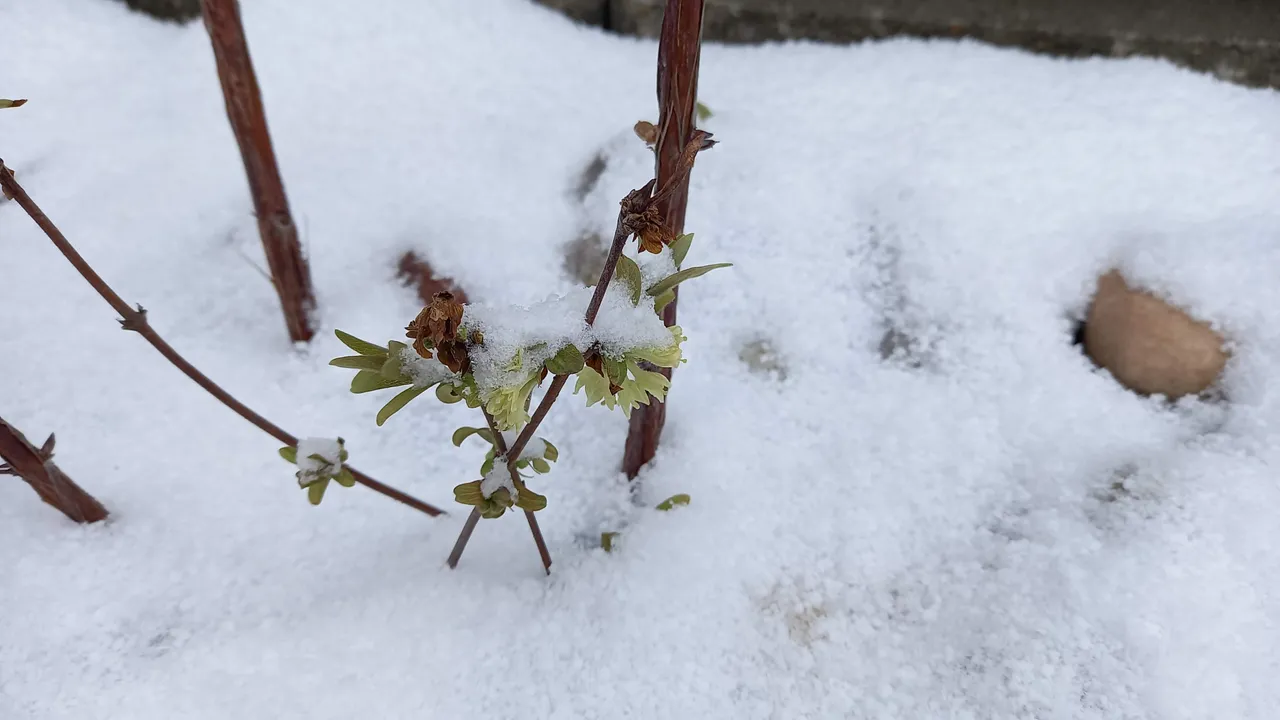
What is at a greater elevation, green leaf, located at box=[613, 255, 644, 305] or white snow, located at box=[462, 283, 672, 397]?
green leaf, located at box=[613, 255, 644, 305]

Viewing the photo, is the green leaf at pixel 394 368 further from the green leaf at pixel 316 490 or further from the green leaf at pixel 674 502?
the green leaf at pixel 674 502

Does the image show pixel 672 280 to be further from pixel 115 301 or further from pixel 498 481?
pixel 115 301

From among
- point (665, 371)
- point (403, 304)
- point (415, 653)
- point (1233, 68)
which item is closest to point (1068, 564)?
point (665, 371)

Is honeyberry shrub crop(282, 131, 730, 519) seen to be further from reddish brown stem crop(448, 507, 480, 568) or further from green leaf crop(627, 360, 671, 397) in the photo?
reddish brown stem crop(448, 507, 480, 568)

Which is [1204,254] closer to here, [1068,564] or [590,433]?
[1068,564]

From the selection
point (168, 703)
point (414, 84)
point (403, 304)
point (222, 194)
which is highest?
point (414, 84)

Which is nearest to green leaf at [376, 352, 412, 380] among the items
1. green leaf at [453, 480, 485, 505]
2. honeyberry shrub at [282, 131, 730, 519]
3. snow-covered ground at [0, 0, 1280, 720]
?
honeyberry shrub at [282, 131, 730, 519]

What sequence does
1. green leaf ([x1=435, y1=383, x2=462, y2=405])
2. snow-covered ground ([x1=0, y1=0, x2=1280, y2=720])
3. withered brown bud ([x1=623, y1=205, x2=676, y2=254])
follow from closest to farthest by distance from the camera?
1. withered brown bud ([x1=623, y1=205, x2=676, y2=254])
2. green leaf ([x1=435, y1=383, x2=462, y2=405])
3. snow-covered ground ([x1=0, y1=0, x2=1280, y2=720])
